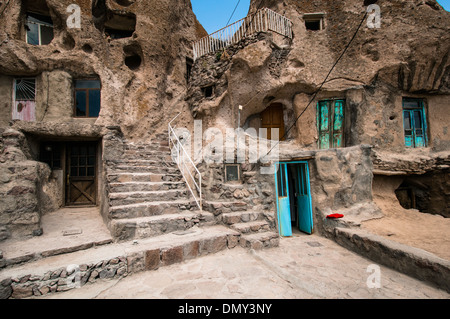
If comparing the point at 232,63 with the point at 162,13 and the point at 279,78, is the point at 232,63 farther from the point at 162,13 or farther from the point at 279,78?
the point at 162,13

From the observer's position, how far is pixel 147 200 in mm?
5559

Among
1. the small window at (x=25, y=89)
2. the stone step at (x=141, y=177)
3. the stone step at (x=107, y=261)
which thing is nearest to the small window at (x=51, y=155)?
the small window at (x=25, y=89)

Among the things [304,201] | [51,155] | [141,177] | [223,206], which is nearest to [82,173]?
[51,155]

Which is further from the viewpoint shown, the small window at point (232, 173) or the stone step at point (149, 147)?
the stone step at point (149, 147)

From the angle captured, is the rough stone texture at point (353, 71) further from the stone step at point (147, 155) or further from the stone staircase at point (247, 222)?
the stone staircase at point (247, 222)

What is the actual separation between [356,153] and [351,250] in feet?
10.9

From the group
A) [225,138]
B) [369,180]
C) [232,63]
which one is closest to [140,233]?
[225,138]

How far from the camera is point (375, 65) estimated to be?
976cm

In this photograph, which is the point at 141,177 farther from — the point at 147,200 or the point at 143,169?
the point at 147,200

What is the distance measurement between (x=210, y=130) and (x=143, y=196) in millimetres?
6072

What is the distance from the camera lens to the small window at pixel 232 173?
21.5 ft

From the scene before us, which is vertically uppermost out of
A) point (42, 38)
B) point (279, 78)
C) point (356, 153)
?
point (42, 38)

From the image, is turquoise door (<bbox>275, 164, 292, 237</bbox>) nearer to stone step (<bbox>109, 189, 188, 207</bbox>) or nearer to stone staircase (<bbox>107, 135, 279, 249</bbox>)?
stone staircase (<bbox>107, 135, 279, 249</bbox>)

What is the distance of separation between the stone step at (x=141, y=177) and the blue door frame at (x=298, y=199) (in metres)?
3.33
